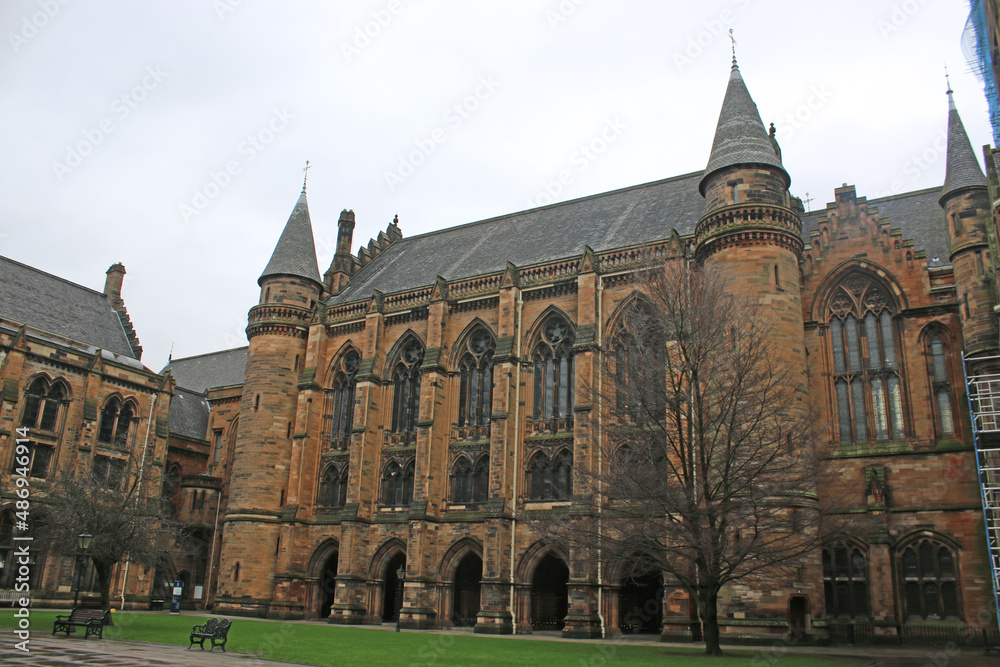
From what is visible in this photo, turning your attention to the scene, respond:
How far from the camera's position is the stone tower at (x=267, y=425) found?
37375mm

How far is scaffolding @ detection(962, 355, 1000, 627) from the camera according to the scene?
2302 cm

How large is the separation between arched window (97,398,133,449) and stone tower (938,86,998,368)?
39.6 m

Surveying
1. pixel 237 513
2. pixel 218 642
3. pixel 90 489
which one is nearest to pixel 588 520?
pixel 218 642

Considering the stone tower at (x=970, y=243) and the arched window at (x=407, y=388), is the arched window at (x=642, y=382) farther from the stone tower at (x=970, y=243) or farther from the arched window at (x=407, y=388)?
the arched window at (x=407, y=388)

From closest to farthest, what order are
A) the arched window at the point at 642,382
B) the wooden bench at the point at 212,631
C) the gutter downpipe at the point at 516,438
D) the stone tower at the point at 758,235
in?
the wooden bench at the point at 212,631 → the arched window at the point at 642,382 → the stone tower at the point at 758,235 → the gutter downpipe at the point at 516,438

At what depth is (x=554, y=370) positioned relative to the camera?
33719 millimetres

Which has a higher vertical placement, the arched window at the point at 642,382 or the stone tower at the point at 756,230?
the stone tower at the point at 756,230

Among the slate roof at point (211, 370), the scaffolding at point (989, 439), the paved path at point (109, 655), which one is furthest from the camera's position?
the slate roof at point (211, 370)

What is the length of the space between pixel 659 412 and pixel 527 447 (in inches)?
500

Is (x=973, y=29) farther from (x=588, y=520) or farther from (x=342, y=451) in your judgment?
(x=342, y=451)

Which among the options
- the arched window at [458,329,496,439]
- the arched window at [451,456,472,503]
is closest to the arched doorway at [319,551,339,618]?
the arched window at [451,456,472,503]

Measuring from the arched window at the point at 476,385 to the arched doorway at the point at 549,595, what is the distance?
640 centimetres

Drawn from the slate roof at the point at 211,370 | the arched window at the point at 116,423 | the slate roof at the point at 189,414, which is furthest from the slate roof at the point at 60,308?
the slate roof at the point at 211,370

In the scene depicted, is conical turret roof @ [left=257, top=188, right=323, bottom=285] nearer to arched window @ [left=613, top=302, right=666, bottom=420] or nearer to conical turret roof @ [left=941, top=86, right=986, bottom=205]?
arched window @ [left=613, top=302, right=666, bottom=420]
